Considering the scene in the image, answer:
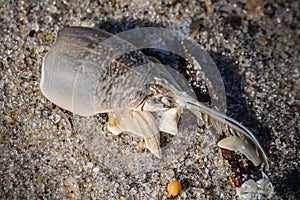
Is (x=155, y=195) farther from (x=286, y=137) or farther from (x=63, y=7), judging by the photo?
(x=63, y=7)

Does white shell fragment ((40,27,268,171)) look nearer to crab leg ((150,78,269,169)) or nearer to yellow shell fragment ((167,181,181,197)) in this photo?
crab leg ((150,78,269,169))

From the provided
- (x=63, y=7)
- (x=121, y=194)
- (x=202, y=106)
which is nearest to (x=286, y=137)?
(x=202, y=106)

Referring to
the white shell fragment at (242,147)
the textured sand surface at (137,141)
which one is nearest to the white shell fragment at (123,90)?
the white shell fragment at (242,147)

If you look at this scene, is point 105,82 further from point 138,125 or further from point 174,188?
point 174,188

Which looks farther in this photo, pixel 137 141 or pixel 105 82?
pixel 137 141

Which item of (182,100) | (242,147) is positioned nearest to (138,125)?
(182,100)

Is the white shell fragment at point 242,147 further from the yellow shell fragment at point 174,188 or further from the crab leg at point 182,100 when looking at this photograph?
the yellow shell fragment at point 174,188

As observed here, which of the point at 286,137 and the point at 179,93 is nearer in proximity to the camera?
the point at 179,93
